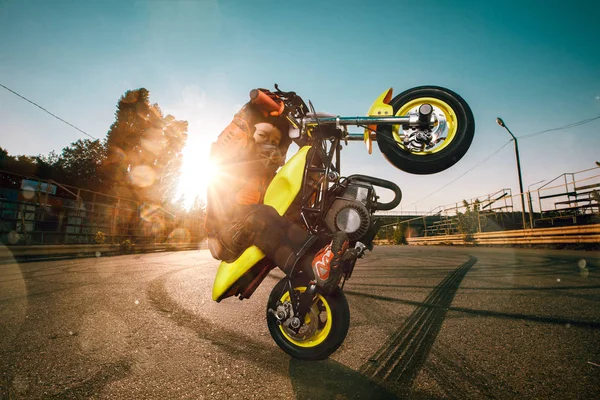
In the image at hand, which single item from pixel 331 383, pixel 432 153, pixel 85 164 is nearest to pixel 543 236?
pixel 432 153

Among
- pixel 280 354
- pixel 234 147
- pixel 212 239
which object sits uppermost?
pixel 234 147

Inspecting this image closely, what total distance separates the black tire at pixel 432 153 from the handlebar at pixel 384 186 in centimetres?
54

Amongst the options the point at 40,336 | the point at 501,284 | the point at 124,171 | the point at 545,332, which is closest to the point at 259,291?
the point at 40,336


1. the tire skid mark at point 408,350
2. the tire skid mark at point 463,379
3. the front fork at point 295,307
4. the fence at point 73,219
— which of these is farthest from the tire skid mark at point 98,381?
the fence at point 73,219

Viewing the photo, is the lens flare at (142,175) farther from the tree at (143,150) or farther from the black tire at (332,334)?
the black tire at (332,334)

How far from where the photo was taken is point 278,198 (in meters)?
2.23

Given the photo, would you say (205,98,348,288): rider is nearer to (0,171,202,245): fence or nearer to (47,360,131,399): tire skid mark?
(47,360,131,399): tire skid mark

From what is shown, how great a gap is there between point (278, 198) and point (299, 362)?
1187mm

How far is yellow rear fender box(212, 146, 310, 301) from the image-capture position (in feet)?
7.15

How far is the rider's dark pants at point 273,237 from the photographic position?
6.53ft

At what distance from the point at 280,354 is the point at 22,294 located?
3931 millimetres

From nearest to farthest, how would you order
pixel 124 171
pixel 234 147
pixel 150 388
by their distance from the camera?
pixel 150 388, pixel 234 147, pixel 124 171

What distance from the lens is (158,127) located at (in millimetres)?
29078

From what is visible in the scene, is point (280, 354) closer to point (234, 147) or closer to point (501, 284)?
point (234, 147)
